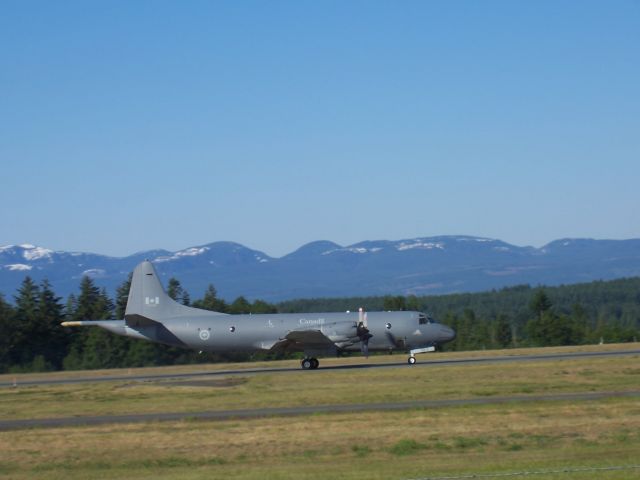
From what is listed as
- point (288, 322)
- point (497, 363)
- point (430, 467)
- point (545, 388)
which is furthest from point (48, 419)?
point (497, 363)

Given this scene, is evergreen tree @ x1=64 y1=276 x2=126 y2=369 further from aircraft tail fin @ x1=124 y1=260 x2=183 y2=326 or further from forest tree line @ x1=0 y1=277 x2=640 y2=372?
aircraft tail fin @ x1=124 y1=260 x2=183 y2=326

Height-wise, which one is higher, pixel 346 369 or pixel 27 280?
pixel 27 280

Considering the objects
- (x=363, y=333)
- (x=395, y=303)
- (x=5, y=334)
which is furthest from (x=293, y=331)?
(x=395, y=303)

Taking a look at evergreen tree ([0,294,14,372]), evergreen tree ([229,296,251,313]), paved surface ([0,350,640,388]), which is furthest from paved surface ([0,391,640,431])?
evergreen tree ([229,296,251,313])

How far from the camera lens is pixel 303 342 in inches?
1922

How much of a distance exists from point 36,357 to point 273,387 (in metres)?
35.0

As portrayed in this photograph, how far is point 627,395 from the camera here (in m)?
30.1

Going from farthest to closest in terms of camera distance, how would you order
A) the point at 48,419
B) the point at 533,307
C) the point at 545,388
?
1. the point at 533,307
2. the point at 545,388
3. the point at 48,419

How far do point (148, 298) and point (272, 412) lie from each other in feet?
79.7

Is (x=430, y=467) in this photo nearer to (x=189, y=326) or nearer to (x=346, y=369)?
(x=346, y=369)

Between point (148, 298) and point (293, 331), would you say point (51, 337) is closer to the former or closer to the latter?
Answer: point (148, 298)

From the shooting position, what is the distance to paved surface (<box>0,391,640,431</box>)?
92.6 feet

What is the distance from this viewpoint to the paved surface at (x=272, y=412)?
28219mm

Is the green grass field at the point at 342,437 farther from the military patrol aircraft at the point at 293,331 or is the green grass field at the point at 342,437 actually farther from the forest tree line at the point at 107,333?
the forest tree line at the point at 107,333
